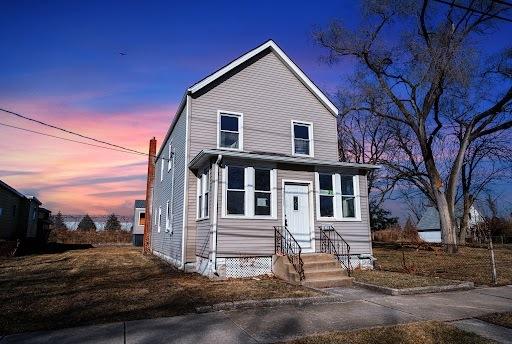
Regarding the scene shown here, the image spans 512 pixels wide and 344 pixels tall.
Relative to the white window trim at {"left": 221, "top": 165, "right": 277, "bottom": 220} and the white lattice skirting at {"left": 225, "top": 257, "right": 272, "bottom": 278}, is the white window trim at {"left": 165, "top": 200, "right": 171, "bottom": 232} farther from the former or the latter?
the white lattice skirting at {"left": 225, "top": 257, "right": 272, "bottom": 278}

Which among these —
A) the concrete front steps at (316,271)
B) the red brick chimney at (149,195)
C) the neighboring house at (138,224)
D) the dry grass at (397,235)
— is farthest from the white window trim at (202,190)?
the dry grass at (397,235)

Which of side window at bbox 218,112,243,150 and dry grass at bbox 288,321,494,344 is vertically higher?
side window at bbox 218,112,243,150

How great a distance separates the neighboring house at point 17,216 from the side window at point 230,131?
19194 millimetres

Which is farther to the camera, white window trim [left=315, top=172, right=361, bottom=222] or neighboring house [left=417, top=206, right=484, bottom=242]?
neighboring house [left=417, top=206, right=484, bottom=242]

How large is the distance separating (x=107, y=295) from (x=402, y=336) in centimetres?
648

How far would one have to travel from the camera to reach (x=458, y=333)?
5.57 m

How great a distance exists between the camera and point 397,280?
411 inches

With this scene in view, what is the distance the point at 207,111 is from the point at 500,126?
748 inches

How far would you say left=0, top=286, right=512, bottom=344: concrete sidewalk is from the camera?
17.7ft

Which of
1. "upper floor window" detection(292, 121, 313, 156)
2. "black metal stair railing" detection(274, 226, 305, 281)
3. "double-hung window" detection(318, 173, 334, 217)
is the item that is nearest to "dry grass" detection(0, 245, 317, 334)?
"black metal stair railing" detection(274, 226, 305, 281)

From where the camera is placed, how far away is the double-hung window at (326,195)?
44.3 ft

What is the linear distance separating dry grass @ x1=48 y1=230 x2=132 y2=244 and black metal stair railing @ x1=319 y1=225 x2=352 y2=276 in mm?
36286

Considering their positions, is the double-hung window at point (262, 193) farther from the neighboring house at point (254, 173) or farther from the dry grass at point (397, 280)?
the dry grass at point (397, 280)

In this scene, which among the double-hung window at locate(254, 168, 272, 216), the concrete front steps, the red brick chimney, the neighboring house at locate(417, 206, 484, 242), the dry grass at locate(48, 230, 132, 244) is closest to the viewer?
the concrete front steps
